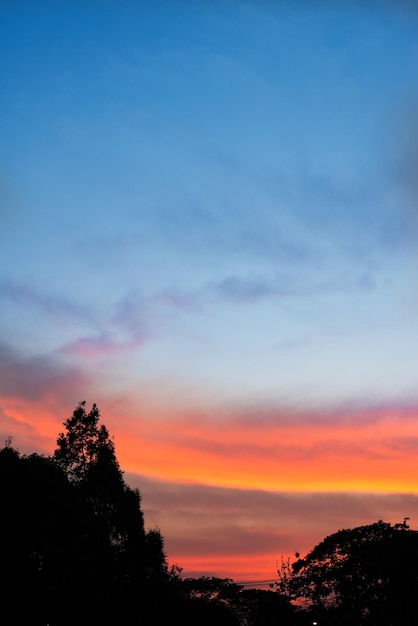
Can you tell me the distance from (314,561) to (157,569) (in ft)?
40.4

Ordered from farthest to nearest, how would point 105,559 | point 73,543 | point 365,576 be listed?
1. point 365,576
2. point 105,559
3. point 73,543

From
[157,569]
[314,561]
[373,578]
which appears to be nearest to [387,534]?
[373,578]

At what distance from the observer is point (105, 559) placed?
36969 mm

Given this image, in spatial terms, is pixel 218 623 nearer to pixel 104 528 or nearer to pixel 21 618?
pixel 104 528

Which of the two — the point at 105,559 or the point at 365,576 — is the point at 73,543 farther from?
the point at 365,576

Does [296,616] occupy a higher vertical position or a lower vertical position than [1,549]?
lower

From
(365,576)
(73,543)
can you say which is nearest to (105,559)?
(73,543)

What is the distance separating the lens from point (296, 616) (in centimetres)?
6012

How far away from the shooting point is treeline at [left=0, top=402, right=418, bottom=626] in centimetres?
3195

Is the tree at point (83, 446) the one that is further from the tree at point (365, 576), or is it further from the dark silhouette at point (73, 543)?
the tree at point (365, 576)

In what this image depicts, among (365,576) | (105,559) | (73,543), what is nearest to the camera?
(73,543)

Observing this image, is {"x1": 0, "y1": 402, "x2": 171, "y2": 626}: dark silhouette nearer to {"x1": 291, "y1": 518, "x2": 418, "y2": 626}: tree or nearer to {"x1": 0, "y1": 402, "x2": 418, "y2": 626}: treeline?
{"x1": 0, "y1": 402, "x2": 418, "y2": 626}: treeline

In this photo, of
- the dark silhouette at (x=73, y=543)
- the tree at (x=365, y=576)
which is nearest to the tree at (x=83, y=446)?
the dark silhouette at (x=73, y=543)

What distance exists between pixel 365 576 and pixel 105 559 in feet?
63.0
